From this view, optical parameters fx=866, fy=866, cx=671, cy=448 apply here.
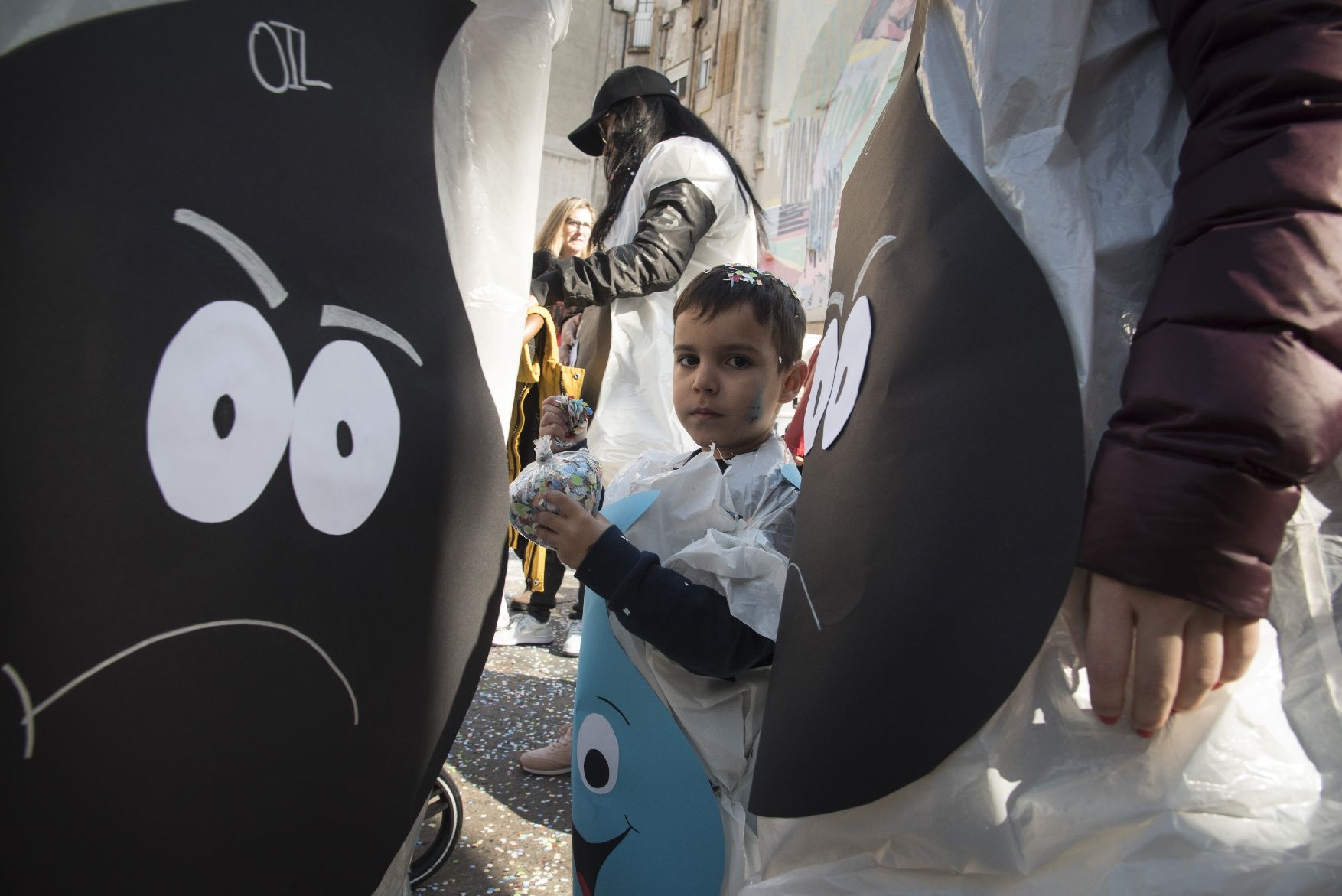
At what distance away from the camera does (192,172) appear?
51cm

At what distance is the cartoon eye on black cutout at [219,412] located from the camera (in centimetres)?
48


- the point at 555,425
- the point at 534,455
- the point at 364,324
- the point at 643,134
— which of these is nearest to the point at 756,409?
the point at 555,425

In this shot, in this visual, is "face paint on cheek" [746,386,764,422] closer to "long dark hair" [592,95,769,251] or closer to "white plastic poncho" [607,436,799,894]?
"white plastic poncho" [607,436,799,894]

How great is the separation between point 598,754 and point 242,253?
2.06ft

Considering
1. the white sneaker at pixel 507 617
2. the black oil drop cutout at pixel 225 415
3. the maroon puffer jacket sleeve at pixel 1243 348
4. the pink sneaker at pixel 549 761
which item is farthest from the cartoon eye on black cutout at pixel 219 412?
the white sneaker at pixel 507 617

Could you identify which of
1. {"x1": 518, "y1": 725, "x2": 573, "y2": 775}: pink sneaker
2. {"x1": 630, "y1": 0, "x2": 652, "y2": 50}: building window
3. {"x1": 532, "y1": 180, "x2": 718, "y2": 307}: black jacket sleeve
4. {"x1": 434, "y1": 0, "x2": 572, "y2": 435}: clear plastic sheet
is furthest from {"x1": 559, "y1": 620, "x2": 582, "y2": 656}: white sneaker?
{"x1": 630, "y1": 0, "x2": 652, "y2": 50}: building window

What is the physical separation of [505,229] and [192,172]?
0.27m

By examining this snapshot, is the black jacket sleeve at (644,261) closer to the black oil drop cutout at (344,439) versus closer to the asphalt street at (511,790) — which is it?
the asphalt street at (511,790)

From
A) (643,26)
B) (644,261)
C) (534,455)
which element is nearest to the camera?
(644,261)

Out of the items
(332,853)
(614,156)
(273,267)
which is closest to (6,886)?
(332,853)

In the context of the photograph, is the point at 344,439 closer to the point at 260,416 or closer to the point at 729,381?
the point at 260,416

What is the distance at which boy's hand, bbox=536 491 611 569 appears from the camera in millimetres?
887

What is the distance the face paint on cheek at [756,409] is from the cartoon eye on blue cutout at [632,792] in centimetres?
19

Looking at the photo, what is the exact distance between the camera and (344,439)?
1.92ft
